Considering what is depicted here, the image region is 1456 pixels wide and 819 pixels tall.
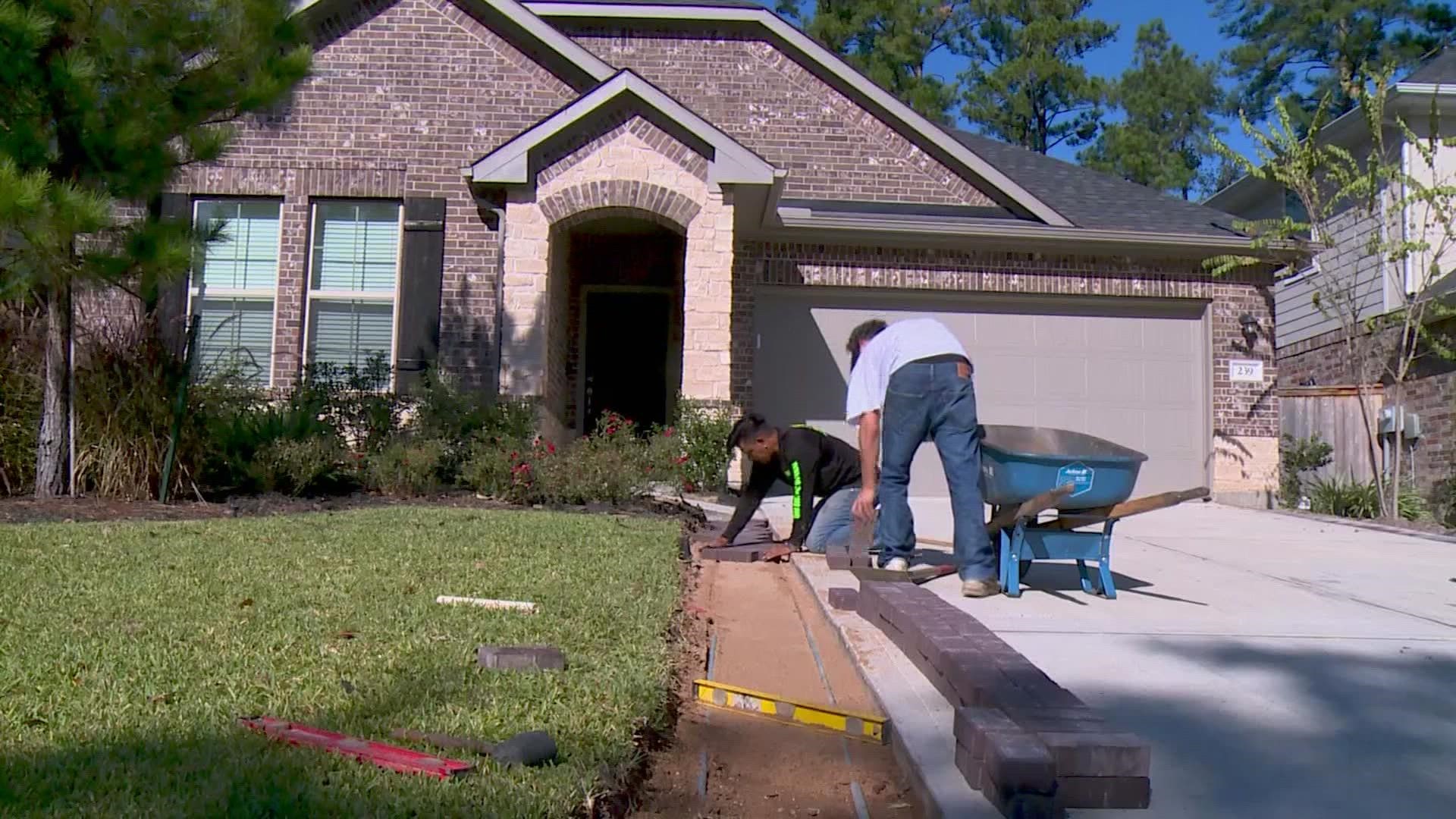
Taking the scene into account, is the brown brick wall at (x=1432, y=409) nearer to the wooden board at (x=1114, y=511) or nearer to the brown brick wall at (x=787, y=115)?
the brown brick wall at (x=787, y=115)

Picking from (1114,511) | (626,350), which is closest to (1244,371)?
(626,350)

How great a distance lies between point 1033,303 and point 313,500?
8.31 meters

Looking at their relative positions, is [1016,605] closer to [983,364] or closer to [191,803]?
[191,803]

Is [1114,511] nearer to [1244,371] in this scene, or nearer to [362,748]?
[362,748]

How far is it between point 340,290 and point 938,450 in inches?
338

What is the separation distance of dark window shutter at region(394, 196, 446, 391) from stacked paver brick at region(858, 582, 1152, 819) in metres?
9.27

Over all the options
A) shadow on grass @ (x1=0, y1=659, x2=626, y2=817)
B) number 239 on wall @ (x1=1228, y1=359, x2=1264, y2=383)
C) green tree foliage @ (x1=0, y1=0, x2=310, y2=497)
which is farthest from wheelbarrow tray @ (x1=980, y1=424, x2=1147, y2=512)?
number 239 on wall @ (x1=1228, y1=359, x2=1264, y2=383)

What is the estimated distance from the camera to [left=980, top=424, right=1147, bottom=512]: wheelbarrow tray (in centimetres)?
520

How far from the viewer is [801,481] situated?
694 cm

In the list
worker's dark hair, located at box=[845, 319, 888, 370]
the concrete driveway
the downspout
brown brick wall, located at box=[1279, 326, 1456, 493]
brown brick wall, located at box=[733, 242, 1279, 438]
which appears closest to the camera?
the concrete driveway

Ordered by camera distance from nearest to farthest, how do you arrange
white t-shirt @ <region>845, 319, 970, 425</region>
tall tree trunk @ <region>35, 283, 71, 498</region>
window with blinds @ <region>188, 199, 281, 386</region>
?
1. white t-shirt @ <region>845, 319, 970, 425</region>
2. tall tree trunk @ <region>35, 283, 71, 498</region>
3. window with blinds @ <region>188, 199, 281, 386</region>

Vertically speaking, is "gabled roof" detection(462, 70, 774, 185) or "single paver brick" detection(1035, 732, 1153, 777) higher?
"gabled roof" detection(462, 70, 774, 185)

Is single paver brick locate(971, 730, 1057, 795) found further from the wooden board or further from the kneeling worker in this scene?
the kneeling worker

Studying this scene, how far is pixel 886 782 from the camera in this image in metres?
3.14
